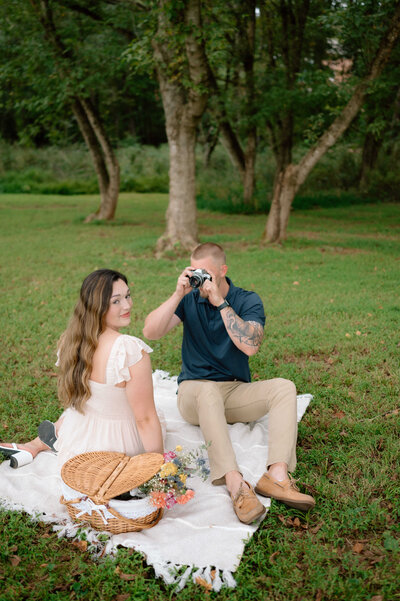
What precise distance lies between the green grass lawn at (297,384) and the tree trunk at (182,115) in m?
0.97

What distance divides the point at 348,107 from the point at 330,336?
6317 millimetres

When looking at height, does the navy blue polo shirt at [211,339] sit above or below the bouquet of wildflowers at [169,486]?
above

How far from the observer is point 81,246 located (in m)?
12.5

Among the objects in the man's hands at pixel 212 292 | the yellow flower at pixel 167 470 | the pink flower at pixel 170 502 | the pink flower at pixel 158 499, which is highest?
the man's hands at pixel 212 292

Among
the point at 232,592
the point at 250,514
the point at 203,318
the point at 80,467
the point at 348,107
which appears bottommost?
the point at 232,592

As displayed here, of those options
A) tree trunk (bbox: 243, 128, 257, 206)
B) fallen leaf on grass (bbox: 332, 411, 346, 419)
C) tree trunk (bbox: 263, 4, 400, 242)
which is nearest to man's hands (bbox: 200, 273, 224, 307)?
fallen leaf on grass (bbox: 332, 411, 346, 419)

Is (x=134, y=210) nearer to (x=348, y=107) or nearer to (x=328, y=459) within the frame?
(x=348, y=107)

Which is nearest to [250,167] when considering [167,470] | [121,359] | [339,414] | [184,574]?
[339,414]

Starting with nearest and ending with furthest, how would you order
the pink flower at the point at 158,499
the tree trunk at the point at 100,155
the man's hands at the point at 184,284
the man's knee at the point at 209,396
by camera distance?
the pink flower at the point at 158,499
the man's knee at the point at 209,396
the man's hands at the point at 184,284
the tree trunk at the point at 100,155

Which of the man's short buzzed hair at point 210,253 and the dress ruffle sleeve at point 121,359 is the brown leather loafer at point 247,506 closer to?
the dress ruffle sleeve at point 121,359

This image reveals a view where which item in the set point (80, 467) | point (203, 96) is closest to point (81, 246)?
point (203, 96)

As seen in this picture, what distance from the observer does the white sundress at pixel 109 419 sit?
310cm

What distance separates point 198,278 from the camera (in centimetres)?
372

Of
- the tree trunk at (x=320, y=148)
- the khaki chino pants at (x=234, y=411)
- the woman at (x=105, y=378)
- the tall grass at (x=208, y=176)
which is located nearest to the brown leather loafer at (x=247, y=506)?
the khaki chino pants at (x=234, y=411)
